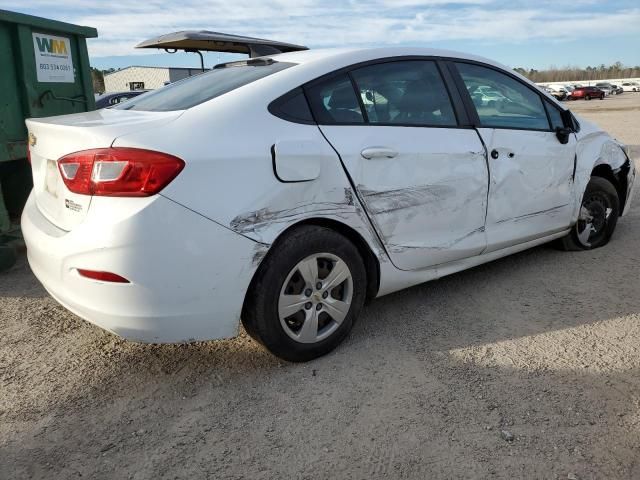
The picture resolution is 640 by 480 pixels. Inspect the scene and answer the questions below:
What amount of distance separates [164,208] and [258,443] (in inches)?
41.7

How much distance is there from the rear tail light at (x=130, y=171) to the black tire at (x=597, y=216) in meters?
3.49

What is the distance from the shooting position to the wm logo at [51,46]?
16.5ft

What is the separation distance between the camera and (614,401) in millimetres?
2547

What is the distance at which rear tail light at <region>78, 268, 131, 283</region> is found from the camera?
93.8 inches

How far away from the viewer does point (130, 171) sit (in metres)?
2.32

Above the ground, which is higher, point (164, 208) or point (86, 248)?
point (164, 208)

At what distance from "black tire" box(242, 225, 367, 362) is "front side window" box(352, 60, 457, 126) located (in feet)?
2.46

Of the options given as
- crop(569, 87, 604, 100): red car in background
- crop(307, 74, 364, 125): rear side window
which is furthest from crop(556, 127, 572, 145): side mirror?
crop(569, 87, 604, 100): red car in background

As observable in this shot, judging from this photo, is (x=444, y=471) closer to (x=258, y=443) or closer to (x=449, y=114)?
(x=258, y=443)

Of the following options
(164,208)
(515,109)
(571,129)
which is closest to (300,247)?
(164,208)

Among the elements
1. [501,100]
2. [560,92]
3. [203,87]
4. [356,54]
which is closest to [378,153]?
[356,54]

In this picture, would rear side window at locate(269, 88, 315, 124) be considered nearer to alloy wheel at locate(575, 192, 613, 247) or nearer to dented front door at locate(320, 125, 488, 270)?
dented front door at locate(320, 125, 488, 270)

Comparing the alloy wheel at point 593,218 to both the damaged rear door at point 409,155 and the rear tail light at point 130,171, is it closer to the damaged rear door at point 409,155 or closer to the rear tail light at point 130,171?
the damaged rear door at point 409,155

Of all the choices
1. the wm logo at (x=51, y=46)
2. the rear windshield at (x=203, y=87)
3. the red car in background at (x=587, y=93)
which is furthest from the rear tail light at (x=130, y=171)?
the red car in background at (x=587, y=93)
